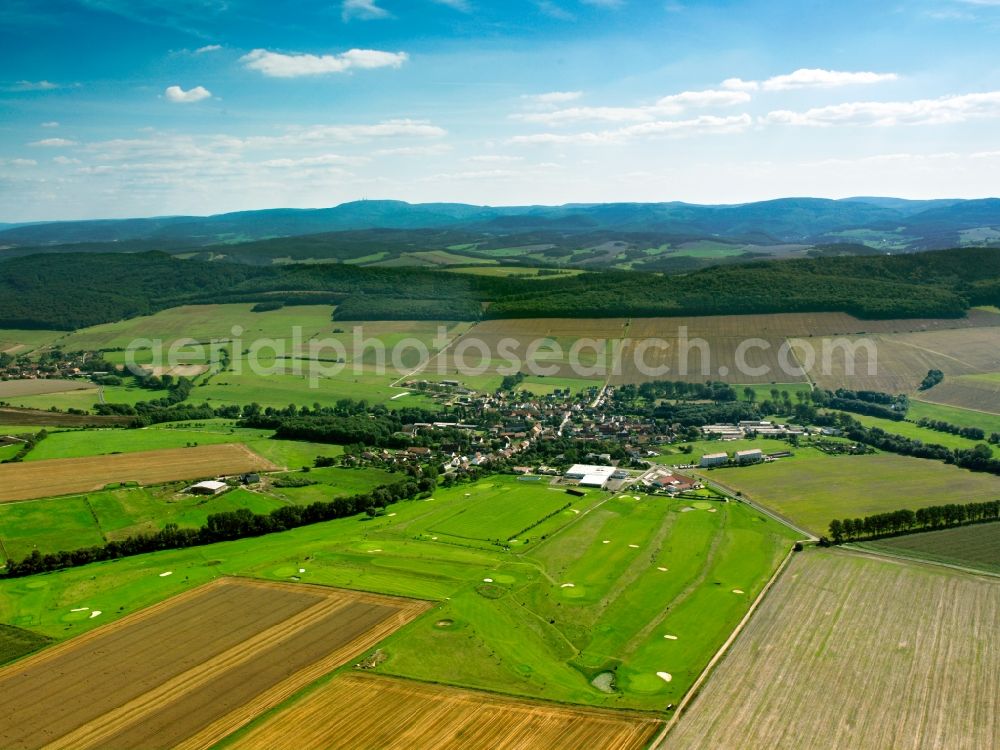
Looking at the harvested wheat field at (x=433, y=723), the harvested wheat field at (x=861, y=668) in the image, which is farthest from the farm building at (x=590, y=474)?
the harvested wheat field at (x=433, y=723)

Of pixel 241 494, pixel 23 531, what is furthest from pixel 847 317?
pixel 23 531

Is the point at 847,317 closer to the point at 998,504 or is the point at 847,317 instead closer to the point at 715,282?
the point at 715,282

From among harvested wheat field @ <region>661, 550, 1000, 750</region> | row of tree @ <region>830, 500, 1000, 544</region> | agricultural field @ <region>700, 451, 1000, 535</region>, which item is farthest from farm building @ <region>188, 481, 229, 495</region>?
row of tree @ <region>830, 500, 1000, 544</region>

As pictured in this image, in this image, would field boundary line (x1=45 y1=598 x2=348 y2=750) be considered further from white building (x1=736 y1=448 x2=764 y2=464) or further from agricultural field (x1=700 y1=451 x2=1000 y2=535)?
white building (x1=736 y1=448 x2=764 y2=464)

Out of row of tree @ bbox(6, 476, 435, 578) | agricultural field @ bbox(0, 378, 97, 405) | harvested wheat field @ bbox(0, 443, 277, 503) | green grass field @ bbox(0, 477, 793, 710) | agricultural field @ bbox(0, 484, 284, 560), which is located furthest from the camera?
agricultural field @ bbox(0, 378, 97, 405)

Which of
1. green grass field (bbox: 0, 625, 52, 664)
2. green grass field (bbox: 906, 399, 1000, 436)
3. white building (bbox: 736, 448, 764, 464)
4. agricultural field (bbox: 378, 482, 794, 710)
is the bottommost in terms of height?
agricultural field (bbox: 378, 482, 794, 710)

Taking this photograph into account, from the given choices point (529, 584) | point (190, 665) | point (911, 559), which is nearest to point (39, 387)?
point (190, 665)

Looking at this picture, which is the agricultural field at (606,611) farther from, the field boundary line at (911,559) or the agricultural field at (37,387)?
the agricultural field at (37,387)
